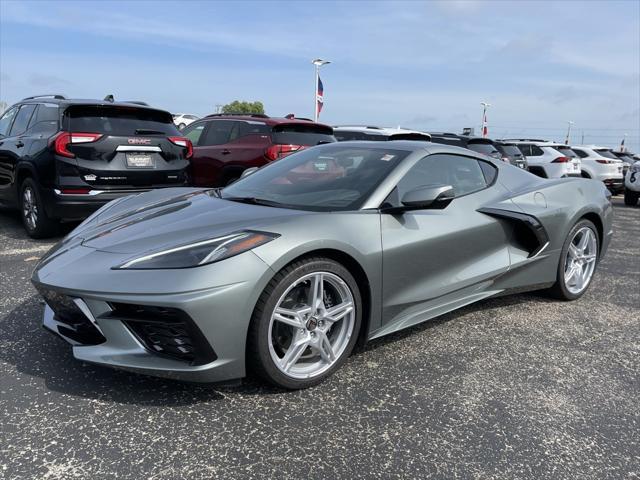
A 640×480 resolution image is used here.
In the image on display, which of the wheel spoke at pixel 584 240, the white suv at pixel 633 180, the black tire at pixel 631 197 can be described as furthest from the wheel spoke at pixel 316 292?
the black tire at pixel 631 197

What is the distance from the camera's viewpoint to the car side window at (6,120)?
6.61 meters

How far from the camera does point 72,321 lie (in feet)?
8.29

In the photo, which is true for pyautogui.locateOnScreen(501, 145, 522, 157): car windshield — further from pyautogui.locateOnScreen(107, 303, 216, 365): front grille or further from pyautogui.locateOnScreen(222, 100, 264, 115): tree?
pyautogui.locateOnScreen(222, 100, 264, 115): tree

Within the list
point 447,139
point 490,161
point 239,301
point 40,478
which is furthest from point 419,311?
point 447,139

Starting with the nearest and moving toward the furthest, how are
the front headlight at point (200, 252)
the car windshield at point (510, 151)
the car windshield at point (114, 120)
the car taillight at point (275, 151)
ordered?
the front headlight at point (200, 252) < the car windshield at point (114, 120) < the car taillight at point (275, 151) < the car windshield at point (510, 151)

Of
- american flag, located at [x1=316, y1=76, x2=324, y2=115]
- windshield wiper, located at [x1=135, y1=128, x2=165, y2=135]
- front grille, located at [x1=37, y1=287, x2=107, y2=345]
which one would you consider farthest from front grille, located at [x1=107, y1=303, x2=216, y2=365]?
american flag, located at [x1=316, y1=76, x2=324, y2=115]

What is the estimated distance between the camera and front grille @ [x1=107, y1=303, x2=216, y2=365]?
228 cm

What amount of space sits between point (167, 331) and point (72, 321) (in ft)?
1.77

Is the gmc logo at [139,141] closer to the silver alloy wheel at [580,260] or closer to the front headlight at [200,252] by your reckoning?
the front headlight at [200,252]

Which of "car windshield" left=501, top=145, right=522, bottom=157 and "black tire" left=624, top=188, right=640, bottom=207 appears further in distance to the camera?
"car windshield" left=501, top=145, right=522, bottom=157

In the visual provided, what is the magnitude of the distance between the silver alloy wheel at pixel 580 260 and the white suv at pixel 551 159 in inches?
417

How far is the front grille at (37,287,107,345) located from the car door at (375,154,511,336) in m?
1.49

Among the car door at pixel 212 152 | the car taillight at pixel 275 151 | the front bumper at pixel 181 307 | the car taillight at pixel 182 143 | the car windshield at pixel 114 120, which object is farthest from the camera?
the car door at pixel 212 152

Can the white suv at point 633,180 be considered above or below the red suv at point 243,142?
below
